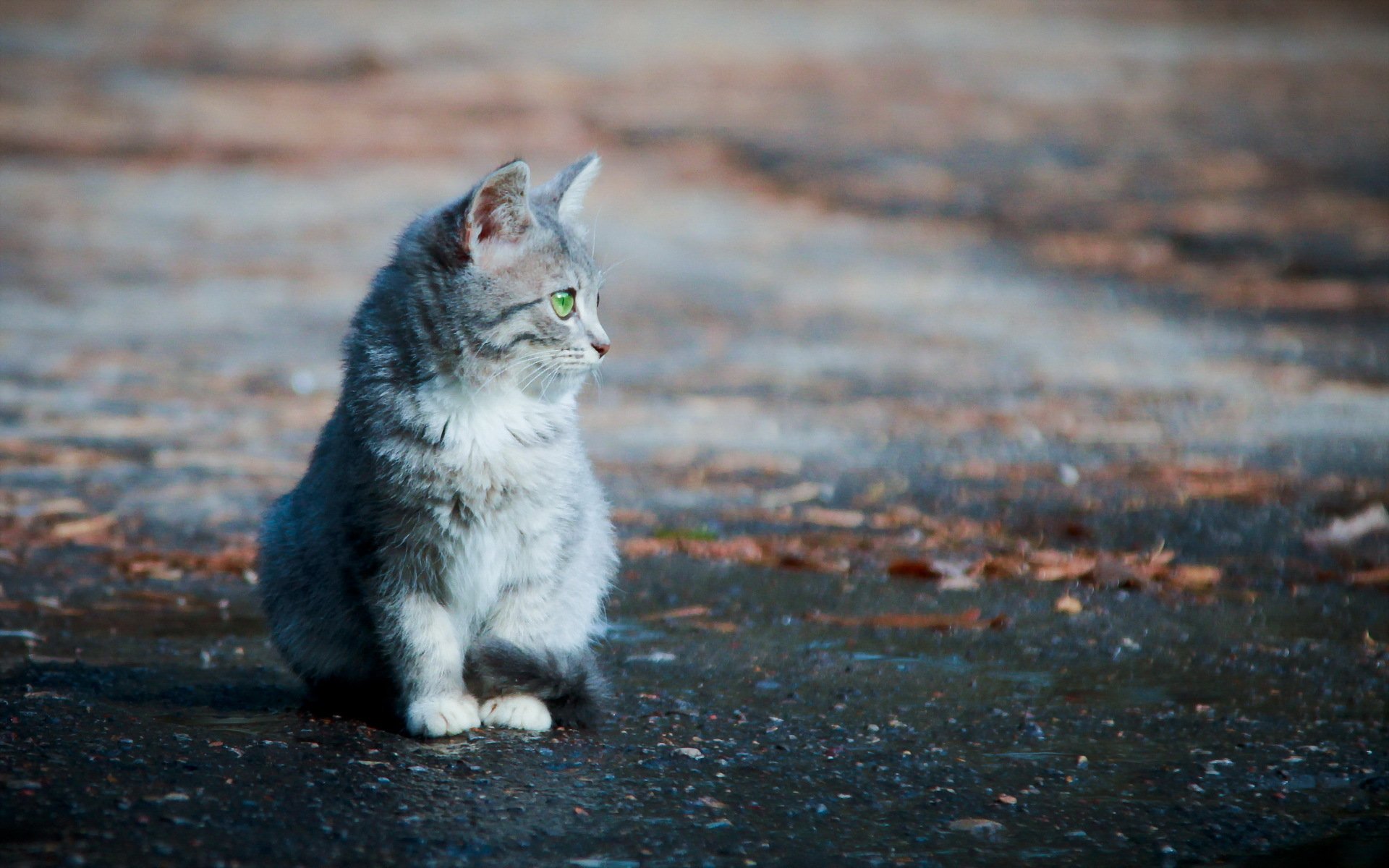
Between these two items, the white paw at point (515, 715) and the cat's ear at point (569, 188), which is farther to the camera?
the cat's ear at point (569, 188)

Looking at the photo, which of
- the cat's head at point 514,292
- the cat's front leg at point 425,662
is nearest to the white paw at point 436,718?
the cat's front leg at point 425,662

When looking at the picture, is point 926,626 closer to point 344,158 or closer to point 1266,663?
point 1266,663

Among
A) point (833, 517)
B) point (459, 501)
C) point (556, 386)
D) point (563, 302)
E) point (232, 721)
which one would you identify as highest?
point (563, 302)

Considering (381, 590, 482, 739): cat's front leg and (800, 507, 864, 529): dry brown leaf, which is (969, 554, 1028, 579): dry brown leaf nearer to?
(800, 507, 864, 529): dry brown leaf

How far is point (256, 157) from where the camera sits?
17047mm

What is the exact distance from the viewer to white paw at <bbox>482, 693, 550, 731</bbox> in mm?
4023

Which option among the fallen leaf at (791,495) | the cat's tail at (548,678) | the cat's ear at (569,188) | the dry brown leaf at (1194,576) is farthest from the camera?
the fallen leaf at (791,495)

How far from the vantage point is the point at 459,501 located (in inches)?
151

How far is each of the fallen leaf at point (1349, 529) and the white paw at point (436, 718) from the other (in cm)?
400

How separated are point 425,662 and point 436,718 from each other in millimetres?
152

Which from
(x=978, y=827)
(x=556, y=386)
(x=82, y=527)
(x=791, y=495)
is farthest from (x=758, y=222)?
(x=978, y=827)

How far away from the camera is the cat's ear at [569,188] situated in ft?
14.8

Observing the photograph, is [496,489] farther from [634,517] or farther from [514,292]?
[634,517]

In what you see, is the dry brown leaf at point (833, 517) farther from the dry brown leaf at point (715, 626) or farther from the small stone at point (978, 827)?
the small stone at point (978, 827)
